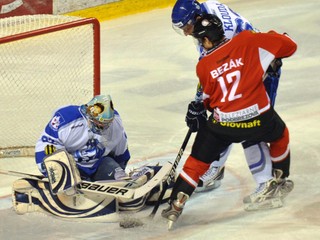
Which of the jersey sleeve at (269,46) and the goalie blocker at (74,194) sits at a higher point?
the jersey sleeve at (269,46)

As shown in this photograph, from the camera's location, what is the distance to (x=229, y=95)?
13.9 ft

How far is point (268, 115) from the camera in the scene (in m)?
4.31

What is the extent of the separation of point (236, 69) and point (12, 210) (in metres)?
1.37

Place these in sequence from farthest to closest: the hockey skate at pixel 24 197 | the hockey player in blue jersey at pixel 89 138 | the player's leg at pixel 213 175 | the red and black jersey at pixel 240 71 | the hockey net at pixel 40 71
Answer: the hockey net at pixel 40 71, the player's leg at pixel 213 175, the hockey skate at pixel 24 197, the hockey player in blue jersey at pixel 89 138, the red and black jersey at pixel 240 71

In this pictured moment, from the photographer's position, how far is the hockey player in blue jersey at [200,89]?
439 centimetres

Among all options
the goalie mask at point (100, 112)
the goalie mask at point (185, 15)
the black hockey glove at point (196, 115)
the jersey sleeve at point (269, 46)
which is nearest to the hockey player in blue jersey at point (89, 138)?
the goalie mask at point (100, 112)

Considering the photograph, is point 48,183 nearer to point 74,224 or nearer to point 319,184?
point 74,224

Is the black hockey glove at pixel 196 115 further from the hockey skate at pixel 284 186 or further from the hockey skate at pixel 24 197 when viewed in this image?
the hockey skate at pixel 24 197

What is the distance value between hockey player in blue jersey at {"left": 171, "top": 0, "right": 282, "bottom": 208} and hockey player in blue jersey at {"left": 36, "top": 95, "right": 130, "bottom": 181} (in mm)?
422

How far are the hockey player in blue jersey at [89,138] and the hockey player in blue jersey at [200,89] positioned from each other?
42 cm

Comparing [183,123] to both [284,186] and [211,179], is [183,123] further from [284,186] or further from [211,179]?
[284,186]

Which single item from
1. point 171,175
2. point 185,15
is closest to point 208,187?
point 171,175

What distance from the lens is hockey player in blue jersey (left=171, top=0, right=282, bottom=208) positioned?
439 cm

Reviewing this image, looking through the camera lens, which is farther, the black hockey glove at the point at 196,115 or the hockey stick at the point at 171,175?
the hockey stick at the point at 171,175
